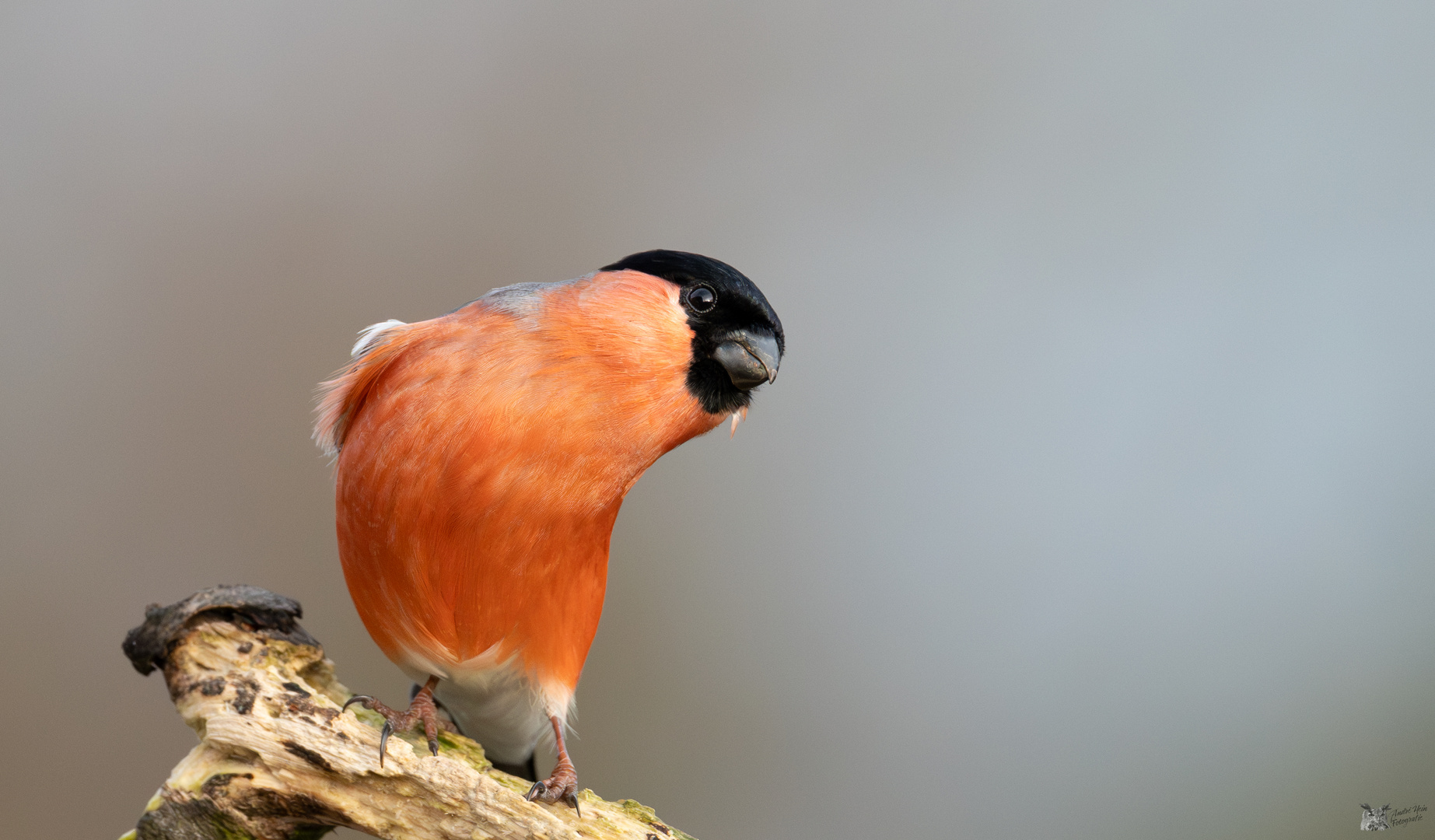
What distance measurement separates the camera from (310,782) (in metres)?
1.32

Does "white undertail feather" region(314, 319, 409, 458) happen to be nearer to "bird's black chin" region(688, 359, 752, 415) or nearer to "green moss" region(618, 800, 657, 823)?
"bird's black chin" region(688, 359, 752, 415)

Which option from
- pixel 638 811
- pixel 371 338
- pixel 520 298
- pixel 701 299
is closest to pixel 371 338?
pixel 371 338

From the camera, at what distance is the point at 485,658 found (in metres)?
1.44

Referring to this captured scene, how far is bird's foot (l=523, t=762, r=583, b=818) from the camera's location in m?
1.35

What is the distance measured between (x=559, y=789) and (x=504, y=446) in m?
0.48

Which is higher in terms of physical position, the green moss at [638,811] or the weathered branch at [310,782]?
the weathered branch at [310,782]
